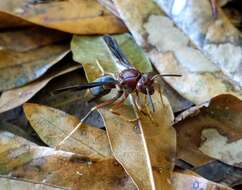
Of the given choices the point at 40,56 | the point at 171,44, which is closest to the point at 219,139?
the point at 171,44

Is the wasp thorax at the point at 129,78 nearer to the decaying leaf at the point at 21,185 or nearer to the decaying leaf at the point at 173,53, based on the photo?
the decaying leaf at the point at 173,53

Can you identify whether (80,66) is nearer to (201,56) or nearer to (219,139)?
(201,56)

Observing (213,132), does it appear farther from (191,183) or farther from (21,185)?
(21,185)

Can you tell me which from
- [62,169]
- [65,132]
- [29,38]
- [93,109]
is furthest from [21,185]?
[29,38]

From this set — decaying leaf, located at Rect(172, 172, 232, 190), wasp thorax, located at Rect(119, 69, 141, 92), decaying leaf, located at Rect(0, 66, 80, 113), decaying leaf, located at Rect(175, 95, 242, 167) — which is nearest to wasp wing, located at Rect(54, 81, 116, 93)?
wasp thorax, located at Rect(119, 69, 141, 92)

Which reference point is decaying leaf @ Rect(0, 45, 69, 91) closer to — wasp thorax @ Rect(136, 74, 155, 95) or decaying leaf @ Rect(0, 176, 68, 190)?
wasp thorax @ Rect(136, 74, 155, 95)

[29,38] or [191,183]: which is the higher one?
[29,38]
